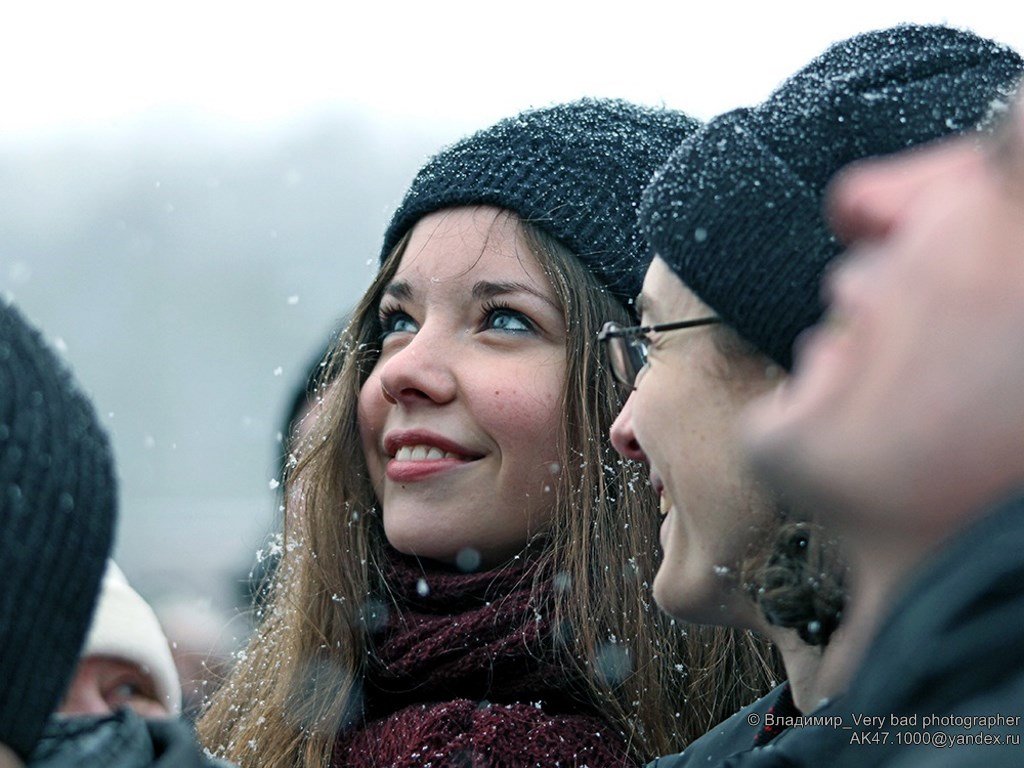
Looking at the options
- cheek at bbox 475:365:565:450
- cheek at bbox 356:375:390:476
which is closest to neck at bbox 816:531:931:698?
cheek at bbox 475:365:565:450

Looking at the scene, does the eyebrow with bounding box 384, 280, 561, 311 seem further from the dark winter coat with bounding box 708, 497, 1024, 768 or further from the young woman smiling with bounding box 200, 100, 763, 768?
the dark winter coat with bounding box 708, 497, 1024, 768

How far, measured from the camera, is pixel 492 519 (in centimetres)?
264

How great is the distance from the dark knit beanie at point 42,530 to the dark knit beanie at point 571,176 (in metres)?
1.53

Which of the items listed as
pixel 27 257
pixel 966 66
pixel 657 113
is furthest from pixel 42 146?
pixel 966 66

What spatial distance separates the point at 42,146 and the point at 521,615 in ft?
60.2

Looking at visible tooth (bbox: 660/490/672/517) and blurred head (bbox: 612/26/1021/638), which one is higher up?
blurred head (bbox: 612/26/1021/638)

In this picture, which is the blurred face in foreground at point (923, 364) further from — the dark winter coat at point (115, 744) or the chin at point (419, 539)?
the chin at point (419, 539)

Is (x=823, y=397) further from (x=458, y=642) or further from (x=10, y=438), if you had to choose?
(x=458, y=642)

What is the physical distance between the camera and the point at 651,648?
253cm

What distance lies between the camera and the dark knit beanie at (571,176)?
2.79 metres

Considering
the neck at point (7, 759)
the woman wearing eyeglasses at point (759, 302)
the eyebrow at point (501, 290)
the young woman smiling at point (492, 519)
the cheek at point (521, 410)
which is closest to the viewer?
the neck at point (7, 759)

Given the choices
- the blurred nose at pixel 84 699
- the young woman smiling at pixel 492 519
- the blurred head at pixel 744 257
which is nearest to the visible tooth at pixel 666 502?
the blurred head at pixel 744 257

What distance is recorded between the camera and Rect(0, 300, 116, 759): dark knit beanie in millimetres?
1319

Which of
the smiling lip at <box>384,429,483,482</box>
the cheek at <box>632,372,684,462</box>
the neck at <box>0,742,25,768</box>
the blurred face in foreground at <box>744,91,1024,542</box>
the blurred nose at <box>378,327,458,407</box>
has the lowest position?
the smiling lip at <box>384,429,483,482</box>
